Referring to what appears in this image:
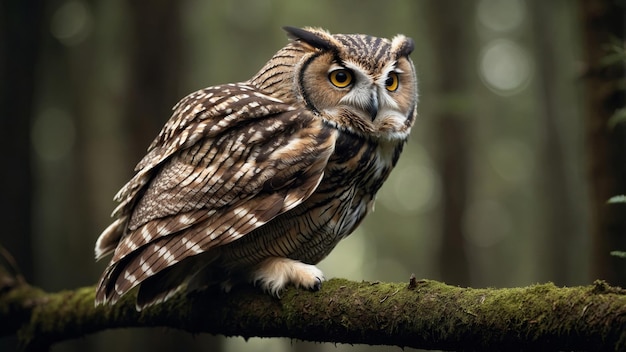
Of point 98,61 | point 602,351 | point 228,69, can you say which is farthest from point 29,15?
point 228,69

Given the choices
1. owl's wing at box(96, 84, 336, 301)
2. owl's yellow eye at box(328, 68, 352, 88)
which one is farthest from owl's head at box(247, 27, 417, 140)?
owl's wing at box(96, 84, 336, 301)

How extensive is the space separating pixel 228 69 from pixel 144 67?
547 inches

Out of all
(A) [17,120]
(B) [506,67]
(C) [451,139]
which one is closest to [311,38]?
(A) [17,120]

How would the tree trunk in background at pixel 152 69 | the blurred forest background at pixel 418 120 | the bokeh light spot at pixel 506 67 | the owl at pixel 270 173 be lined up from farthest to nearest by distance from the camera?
the bokeh light spot at pixel 506 67 → the tree trunk in background at pixel 152 69 → the blurred forest background at pixel 418 120 → the owl at pixel 270 173

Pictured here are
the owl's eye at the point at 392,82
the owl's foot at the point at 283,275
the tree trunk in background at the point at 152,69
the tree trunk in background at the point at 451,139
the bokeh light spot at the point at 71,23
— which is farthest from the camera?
the bokeh light spot at the point at 71,23

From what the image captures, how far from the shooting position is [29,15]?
9.33 m

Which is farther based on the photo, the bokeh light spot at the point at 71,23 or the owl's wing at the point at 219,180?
the bokeh light spot at the point at 71,23

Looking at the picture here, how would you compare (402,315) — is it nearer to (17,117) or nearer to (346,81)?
(346,81)

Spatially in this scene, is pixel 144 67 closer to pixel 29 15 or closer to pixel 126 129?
pixel 126 129

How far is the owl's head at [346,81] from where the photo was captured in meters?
3.88

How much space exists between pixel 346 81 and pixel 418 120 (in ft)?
45.4

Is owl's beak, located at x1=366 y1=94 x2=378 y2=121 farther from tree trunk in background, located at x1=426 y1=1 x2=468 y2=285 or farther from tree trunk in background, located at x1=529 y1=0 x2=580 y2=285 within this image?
tree trunk in background, located at x1=529 y1=0 x2=580 y2=285

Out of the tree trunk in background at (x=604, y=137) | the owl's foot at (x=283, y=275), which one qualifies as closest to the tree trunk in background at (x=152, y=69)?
the owl's foot at (x=283, y=275)

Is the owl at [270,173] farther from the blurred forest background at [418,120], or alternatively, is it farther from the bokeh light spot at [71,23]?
the bokeh light spot at [71,23]
